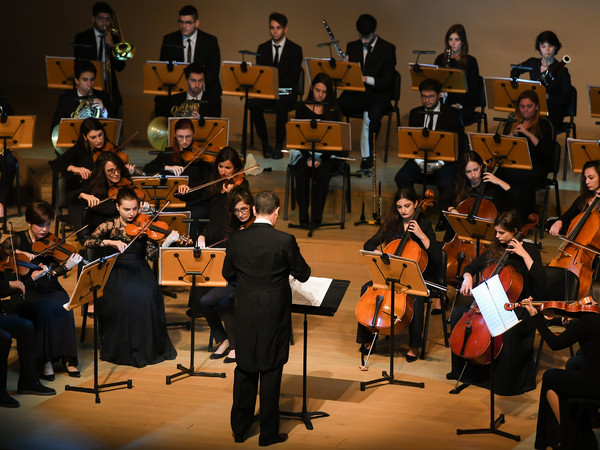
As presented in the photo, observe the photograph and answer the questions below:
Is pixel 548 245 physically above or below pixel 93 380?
above

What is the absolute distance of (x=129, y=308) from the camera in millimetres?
5414

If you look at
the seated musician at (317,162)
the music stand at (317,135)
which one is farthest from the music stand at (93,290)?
the seated musician at (317,162)

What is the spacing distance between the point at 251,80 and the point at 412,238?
256 centimetres

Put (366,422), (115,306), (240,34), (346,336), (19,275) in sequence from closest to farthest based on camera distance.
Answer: (366,422) < (19,275) < (115,306) < (346,336) < (240,34)

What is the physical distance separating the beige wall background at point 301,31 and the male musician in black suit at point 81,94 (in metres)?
1.60

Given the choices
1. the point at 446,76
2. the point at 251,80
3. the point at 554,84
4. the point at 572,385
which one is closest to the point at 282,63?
the point at 251,80

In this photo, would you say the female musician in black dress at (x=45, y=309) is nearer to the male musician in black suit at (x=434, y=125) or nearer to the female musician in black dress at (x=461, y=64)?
the male musician in black suit at (x=434, y=125)

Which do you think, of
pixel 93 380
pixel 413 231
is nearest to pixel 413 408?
pixel 413 231

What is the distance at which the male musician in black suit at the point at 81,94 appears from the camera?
748 cm

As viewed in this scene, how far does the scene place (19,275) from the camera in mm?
5055

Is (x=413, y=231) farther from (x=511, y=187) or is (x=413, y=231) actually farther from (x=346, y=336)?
(x=511, y=187)

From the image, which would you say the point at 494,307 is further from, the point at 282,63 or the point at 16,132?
the point at 282,63

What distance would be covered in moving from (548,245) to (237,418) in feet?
11.9

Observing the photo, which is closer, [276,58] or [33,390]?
[33,390]
